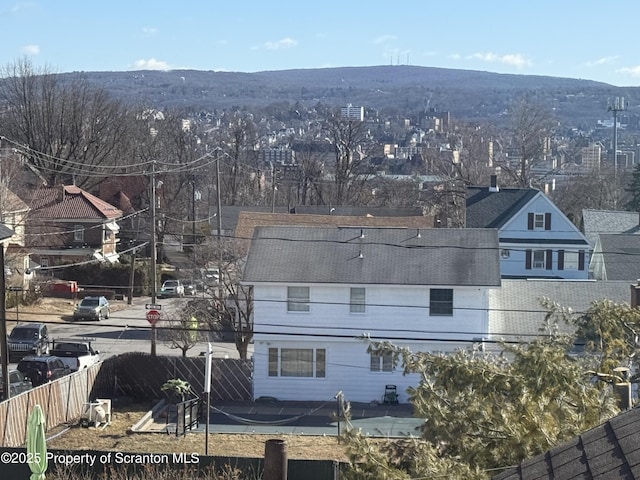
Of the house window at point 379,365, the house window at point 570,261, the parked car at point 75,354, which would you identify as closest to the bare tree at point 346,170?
the house window at point 570,261

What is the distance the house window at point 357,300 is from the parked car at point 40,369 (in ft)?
29.1

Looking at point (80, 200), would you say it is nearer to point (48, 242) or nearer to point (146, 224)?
point (48, 242)

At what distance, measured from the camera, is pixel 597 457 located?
21.7ft

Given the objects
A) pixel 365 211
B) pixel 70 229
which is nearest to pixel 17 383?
pixel 365 211

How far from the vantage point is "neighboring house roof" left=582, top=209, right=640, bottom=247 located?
5075cm

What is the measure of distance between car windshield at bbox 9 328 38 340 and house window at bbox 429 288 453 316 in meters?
14.2

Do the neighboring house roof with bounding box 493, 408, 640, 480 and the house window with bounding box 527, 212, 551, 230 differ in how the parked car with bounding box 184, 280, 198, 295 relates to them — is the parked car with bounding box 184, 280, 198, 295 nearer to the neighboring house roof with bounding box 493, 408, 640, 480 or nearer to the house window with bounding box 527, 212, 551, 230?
the house window with bounding box 527, 212, 551, 230

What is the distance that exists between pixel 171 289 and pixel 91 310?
8.57 m

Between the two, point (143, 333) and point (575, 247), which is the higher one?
point (575, 247)

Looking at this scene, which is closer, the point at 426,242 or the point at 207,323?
the point at 426,242

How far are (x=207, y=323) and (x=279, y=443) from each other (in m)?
24.5

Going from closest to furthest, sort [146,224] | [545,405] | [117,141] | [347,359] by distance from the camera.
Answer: [545,405] < [347,359] < [146,224] < [117,141]

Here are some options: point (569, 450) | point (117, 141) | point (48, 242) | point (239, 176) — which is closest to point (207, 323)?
point (48, 242)

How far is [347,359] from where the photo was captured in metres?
30.4
